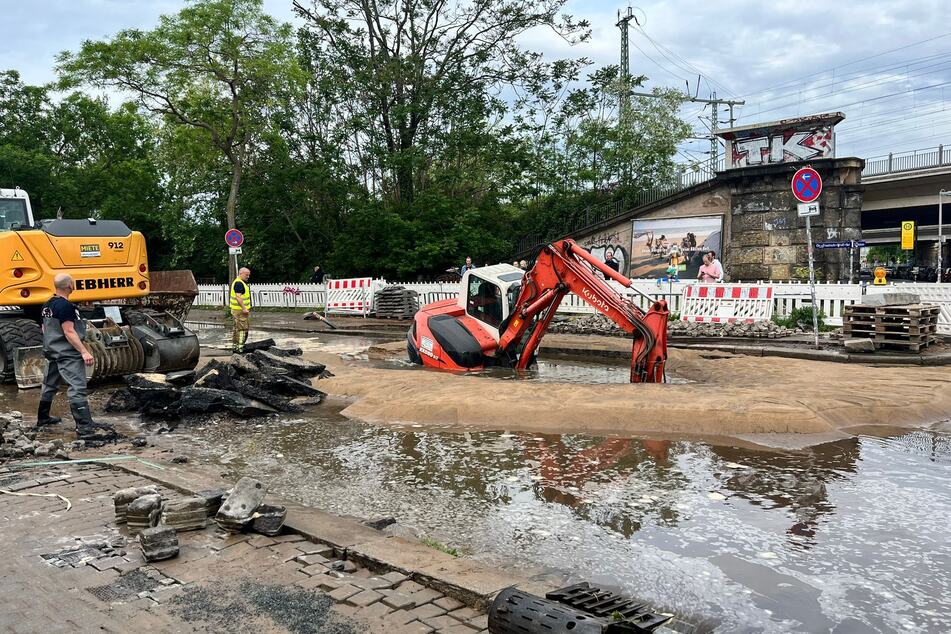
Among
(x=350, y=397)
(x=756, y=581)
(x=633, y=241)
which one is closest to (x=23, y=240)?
(x=350, y=397)

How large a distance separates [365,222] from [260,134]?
18.1 ft

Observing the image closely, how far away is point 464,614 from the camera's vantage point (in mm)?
3574

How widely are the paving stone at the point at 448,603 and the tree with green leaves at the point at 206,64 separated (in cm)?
2531

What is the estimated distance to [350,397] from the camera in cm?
1049

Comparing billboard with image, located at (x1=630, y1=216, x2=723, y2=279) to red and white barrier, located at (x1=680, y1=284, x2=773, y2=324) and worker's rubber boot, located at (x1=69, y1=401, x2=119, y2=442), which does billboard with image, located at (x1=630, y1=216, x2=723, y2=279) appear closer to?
red and white barrier, located at (x1=680, y1=284, x2=773, y2=324)

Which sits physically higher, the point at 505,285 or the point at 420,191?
the point at 420,191

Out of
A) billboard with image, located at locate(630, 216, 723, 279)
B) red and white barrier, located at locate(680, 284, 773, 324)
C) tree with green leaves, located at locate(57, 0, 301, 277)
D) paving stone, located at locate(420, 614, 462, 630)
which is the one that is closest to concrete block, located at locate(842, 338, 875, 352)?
red and white barrier, located at locate(680, 284, 773, 324)

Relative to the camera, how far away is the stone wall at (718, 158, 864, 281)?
26.1 meters

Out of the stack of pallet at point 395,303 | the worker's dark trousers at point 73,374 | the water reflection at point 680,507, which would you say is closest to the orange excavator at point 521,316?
the water reflection at point 680,507

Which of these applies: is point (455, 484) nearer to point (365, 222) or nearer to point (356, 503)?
point (356, 503)

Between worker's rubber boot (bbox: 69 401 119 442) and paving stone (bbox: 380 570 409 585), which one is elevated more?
worker's rubber boot (bbox: 69 401 119 442)

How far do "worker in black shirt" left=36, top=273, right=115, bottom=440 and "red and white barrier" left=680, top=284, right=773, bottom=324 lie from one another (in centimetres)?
1369

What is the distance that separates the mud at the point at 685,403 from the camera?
7.81 metres

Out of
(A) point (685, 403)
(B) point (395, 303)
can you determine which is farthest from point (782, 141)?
(A) point (685, 403)
